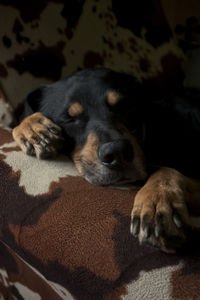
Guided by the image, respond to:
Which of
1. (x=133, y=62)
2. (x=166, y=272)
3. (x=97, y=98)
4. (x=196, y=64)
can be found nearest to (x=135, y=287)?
(x=166, y=272)

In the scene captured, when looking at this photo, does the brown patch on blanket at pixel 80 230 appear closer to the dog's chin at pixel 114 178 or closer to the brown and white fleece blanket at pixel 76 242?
the brown and white fleece blanket at pixel 76 242

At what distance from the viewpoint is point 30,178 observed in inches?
51.3

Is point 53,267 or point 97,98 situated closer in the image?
point 53,267

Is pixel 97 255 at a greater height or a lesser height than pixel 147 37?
lesser

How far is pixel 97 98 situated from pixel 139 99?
29 centimetres

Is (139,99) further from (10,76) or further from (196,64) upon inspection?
(196,64)

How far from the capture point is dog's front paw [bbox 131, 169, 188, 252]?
0.97 meters

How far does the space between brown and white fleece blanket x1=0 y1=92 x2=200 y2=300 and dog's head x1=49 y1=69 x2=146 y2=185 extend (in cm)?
9

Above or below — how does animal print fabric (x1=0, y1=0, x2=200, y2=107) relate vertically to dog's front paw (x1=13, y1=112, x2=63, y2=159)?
above

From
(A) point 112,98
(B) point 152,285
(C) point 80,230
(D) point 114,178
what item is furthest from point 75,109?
(B) point 152,285

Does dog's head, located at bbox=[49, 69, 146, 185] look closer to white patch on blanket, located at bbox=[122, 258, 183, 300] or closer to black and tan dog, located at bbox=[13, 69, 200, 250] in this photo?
black and tan dog, located at bbox=[13, 69, 200, 250]

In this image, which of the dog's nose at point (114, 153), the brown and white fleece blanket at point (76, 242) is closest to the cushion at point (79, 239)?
the brown and white fleece blanket at point (76, 242)

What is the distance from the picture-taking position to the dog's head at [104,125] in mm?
1349

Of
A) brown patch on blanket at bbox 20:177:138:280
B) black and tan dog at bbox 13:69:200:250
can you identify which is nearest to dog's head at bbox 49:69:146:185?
black and tan dog at bbox 13:69:200:250
